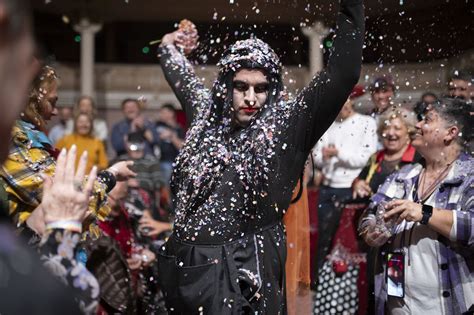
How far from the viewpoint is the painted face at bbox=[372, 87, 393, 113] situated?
432 cm

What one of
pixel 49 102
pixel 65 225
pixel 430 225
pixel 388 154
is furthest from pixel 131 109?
pixel 65 225

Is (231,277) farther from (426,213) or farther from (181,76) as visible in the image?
(181,76)

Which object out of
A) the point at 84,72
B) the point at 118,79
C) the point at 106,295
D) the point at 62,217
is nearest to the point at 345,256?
the point at 106,295

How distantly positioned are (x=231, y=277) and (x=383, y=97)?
5.16 ft

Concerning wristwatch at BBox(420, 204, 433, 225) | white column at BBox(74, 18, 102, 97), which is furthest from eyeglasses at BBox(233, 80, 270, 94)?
white column at BBox(74, 18, 102, 97)

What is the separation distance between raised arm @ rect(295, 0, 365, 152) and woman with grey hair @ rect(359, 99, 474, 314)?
70cm

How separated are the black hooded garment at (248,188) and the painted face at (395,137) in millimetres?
2155

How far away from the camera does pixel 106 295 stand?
4.86m

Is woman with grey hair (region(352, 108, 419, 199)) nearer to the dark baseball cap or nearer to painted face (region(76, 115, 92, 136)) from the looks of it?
the dark baseball cap

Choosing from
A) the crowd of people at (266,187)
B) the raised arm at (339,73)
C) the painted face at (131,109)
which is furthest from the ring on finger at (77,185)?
the painted face at (131,109)

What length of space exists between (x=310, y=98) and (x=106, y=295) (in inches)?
86.1

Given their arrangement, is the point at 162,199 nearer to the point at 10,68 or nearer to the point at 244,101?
the point at 244,101

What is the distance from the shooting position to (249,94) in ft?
11.6

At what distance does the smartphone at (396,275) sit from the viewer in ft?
12.9
